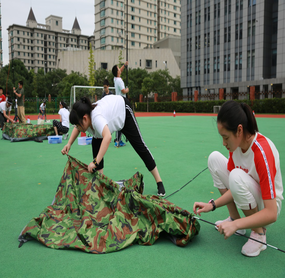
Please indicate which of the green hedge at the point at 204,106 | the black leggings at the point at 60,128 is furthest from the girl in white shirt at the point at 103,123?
the green hedge at the point at 204,106

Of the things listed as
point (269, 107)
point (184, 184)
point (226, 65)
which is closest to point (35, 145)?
point (184, 184)

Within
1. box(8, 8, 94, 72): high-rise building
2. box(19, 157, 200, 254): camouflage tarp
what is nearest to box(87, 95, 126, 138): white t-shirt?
box(19, 157, 200, 254): camouflage tarp

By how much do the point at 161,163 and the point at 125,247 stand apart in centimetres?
295

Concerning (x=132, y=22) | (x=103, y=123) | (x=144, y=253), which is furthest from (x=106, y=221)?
(x=132, y=22)

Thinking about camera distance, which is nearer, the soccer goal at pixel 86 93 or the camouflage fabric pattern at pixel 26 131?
the camouflage fabric pattern at pixel 26 131

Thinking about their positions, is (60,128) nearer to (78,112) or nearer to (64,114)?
(64,114)

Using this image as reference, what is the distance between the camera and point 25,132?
826cm

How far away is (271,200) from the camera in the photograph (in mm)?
1676

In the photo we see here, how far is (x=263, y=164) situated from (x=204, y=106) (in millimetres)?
26758

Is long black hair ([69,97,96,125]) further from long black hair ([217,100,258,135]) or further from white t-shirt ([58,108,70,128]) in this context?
white t-shirt ([58,108,70,128])

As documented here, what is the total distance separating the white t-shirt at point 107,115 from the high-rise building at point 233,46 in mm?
28222

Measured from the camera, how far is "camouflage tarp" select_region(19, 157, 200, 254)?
2.10 meters

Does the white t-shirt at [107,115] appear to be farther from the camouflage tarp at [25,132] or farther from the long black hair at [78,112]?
the camouflage tarp at [25,132]

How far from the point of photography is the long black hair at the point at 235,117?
1.70 metres
